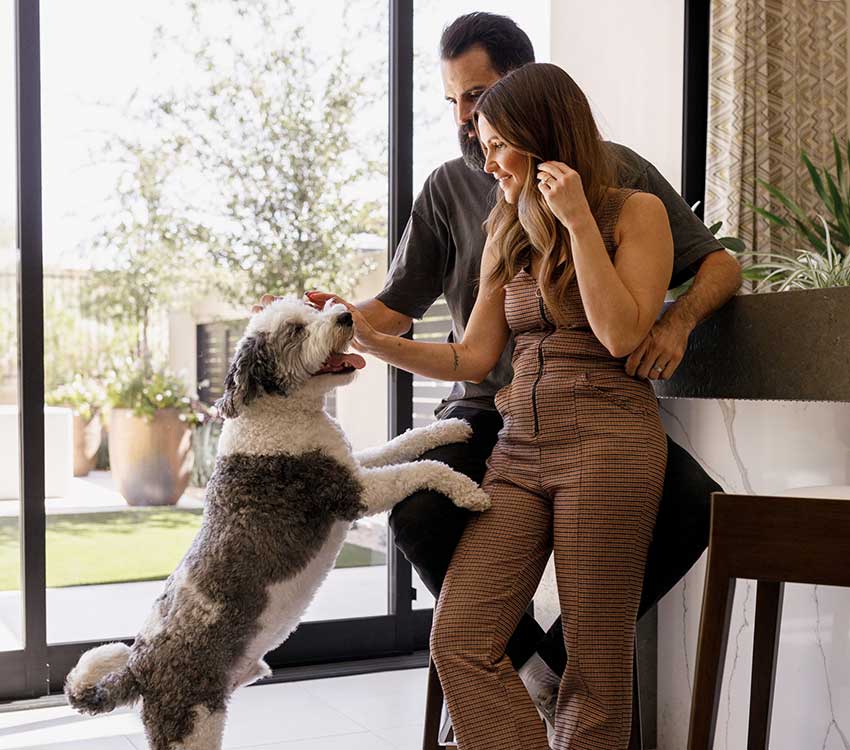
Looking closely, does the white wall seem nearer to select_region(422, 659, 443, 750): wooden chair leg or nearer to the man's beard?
the man's beard

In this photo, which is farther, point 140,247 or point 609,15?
point 609,15

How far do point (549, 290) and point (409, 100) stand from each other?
1.99m

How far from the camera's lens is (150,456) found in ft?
10.9

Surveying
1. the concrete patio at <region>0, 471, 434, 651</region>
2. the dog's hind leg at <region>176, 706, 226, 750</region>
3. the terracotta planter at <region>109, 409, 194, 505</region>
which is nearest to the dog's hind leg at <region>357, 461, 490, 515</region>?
the dog's hind leg at <region>176, 706, 226, 750</region>

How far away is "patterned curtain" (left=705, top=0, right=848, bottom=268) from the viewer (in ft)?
10.6

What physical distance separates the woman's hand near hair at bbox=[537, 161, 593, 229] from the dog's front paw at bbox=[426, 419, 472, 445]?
1.97 feet

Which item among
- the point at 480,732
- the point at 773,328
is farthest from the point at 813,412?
the point at 480,732

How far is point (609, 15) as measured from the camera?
3.60 m

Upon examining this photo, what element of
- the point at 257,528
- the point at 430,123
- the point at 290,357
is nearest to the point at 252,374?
the point at 290,357

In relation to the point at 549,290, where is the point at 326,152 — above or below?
above

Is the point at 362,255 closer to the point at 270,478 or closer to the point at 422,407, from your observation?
the point at 422,407

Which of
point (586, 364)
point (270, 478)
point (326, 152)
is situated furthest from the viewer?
point (326, 152)

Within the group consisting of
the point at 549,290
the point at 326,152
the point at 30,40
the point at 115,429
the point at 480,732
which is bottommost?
the point at 480,732

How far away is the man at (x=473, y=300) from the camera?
1825 millimetres
